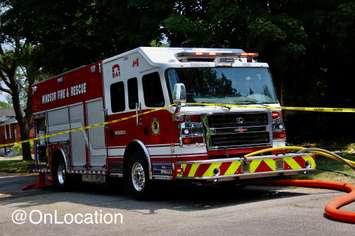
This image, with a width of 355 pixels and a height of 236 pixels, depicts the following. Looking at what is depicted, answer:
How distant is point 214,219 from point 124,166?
3.83 meters

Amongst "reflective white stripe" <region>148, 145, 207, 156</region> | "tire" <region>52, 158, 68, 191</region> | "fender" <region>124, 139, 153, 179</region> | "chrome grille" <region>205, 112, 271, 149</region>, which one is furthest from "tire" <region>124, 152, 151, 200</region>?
"tire" <region>52, 158, 68, 191</region>

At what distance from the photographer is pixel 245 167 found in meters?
11.0

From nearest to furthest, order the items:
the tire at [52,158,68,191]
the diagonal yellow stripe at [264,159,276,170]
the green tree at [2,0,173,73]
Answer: the diagonal yellow stripe at [264,159,276,170], the tire at [52,158,68,191], the green tree at [2,0,173,73]

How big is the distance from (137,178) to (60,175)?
15.4 ft

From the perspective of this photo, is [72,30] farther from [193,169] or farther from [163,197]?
[193,169]

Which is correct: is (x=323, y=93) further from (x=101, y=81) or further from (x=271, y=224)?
(x=271, y=224)

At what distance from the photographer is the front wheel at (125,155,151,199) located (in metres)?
12.2

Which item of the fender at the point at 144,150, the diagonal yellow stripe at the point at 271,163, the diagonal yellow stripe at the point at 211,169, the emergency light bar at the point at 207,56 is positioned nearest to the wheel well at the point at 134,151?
the fender at the point at 144,150

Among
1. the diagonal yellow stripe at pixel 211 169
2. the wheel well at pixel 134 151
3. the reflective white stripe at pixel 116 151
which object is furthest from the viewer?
the reflective white stripe at pixel 116 151

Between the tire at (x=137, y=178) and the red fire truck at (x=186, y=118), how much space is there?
2cm

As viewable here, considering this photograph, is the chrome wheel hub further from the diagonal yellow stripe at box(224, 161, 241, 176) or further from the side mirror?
the diagonal yellow stripe at box(224, 161, 241, 176)

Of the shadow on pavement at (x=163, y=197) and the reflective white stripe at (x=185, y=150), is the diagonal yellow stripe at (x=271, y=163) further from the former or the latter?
the reflective white stripe at (x=185, y=150)

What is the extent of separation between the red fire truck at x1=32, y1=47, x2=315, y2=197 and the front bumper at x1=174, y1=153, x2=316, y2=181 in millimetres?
17

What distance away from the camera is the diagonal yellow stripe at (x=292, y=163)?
11.5 meters
